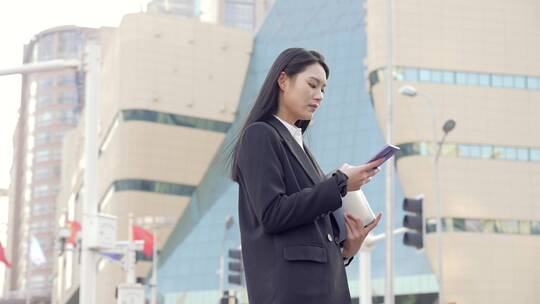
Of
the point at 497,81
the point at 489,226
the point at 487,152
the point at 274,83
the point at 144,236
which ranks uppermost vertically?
the point at 497,81

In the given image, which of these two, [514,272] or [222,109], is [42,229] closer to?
[222,109]

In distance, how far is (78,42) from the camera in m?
147

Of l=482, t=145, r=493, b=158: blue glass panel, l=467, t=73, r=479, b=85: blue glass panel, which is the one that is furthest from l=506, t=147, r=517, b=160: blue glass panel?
l=467, t=73, r=479, b=85: blue glass panel

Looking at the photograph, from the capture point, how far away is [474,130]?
192 ft

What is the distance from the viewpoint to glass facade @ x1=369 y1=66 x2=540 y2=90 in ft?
192

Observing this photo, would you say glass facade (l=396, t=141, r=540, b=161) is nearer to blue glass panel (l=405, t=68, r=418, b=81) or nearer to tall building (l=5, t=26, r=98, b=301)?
blue glass panel (l=405, t=68, r=418, b=81)

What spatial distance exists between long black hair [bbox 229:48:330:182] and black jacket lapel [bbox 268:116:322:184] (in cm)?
4

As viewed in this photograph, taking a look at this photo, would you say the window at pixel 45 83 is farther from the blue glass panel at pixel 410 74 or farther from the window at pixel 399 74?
the blue glass panel at pixel 410 74

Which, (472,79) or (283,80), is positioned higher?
(472,79)

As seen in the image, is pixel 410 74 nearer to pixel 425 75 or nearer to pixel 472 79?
pixel 425 75

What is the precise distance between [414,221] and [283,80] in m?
15.9

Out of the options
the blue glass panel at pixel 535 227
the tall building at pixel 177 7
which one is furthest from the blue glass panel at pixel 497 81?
the tall building at pixel 177 7

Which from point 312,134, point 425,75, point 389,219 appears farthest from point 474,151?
point 389,219

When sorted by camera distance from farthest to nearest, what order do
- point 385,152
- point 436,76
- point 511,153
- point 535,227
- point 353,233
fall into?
1. point 436,76
2. point 511,153
3. point 535,227
4. point 353,233
5. point 385,152
